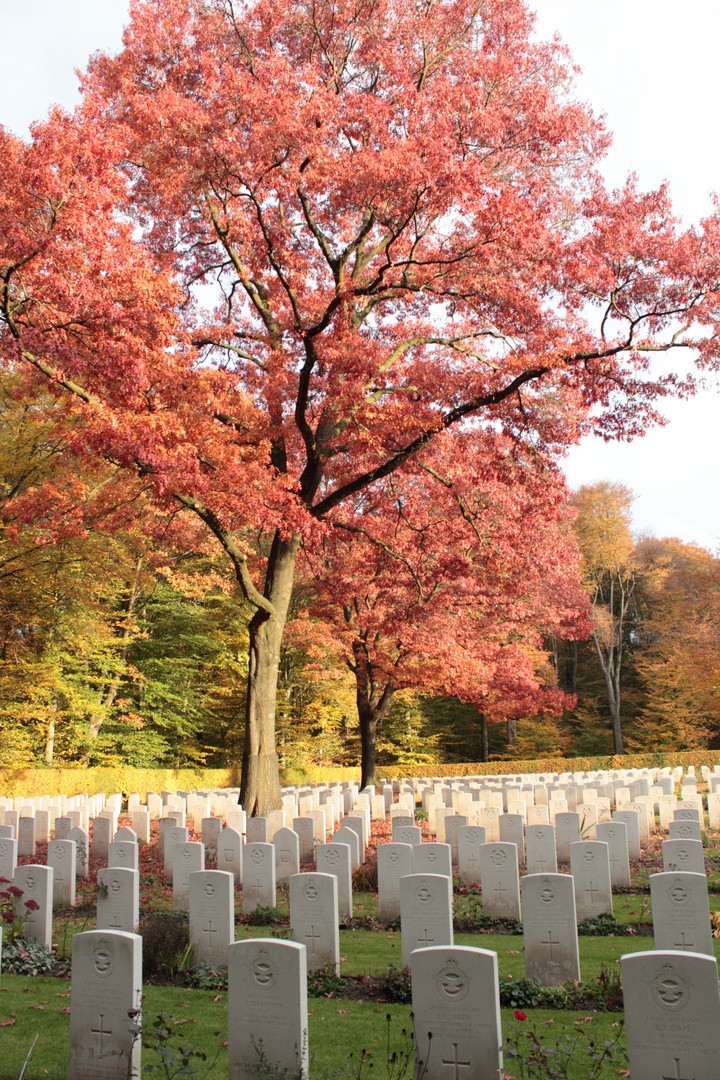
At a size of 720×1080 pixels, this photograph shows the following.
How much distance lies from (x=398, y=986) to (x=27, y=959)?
3.34 meters

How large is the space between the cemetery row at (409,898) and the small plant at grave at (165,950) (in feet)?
0.44

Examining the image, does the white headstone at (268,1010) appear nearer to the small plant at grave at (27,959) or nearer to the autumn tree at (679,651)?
the small plant at grave at (27,959)

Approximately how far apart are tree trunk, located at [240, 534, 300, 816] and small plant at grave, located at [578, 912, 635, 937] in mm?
6413

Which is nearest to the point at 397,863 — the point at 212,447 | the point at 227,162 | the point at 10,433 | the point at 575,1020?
the point at 575,1020

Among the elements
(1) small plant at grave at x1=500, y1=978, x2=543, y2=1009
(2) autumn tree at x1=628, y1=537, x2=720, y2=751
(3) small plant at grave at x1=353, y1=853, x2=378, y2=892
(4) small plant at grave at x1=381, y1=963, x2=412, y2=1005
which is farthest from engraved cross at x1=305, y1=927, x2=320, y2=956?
(2) autumn tree at x1=628, y1=537, x2=720, y2=751

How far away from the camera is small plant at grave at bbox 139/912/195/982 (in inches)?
262

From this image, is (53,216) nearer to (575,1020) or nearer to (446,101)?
(446,101)

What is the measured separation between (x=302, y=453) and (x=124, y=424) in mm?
6708

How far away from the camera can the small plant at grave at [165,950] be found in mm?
6652

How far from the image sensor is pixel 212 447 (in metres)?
11.5

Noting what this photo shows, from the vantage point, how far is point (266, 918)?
27.1 feet

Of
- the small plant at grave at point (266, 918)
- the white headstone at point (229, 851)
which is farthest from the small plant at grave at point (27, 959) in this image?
the white headstone at point (229, 851)

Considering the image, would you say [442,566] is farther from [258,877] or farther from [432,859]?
[258,877]

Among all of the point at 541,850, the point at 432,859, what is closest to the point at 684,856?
the point at 541,850
